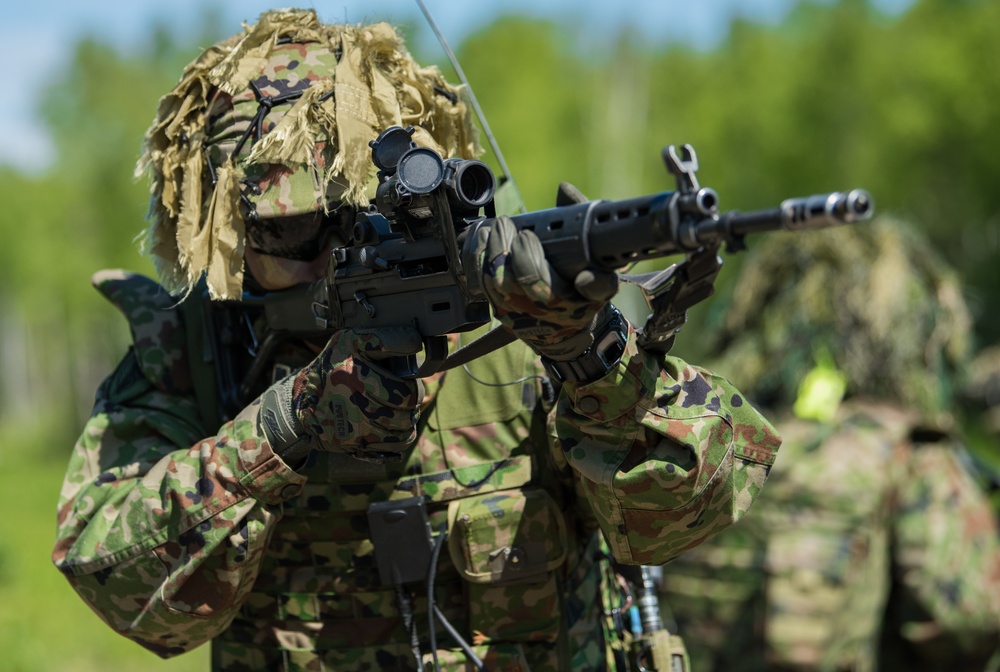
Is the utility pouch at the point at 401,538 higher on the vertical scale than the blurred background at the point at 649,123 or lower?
lower

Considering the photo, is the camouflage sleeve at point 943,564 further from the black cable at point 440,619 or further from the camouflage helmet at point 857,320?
the black cable at point 440,619

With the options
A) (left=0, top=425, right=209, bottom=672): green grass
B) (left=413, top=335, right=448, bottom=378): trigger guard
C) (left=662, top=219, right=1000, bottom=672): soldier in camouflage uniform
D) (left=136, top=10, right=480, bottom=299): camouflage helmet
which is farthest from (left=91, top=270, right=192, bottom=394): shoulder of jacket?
(left=0, top=425, right=209, bottom=672): green grass

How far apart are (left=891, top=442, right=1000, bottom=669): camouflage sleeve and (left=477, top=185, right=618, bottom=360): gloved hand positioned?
328 centimetres

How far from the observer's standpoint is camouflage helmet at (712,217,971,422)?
218 inches

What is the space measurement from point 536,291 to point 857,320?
3.93 m

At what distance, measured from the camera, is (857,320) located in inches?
221

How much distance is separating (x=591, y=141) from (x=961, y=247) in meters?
7.68

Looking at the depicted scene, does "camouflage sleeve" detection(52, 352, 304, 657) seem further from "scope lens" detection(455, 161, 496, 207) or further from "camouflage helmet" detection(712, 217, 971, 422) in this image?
"camouflage helmet" detection(712, 217, 971, 422)

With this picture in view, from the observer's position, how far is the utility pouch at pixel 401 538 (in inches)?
108

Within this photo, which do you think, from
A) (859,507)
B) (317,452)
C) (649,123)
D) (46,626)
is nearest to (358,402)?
(317,452)

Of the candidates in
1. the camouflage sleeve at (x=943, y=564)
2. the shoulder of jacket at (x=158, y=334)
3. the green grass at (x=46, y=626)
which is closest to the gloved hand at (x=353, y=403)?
the shoulder of jacket at (x=158, y=334)

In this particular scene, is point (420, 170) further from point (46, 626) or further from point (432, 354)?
point (46, 626)

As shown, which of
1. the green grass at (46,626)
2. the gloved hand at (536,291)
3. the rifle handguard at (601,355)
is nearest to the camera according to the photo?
the gloved hand at (536,291)

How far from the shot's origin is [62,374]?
4109 centimetres
